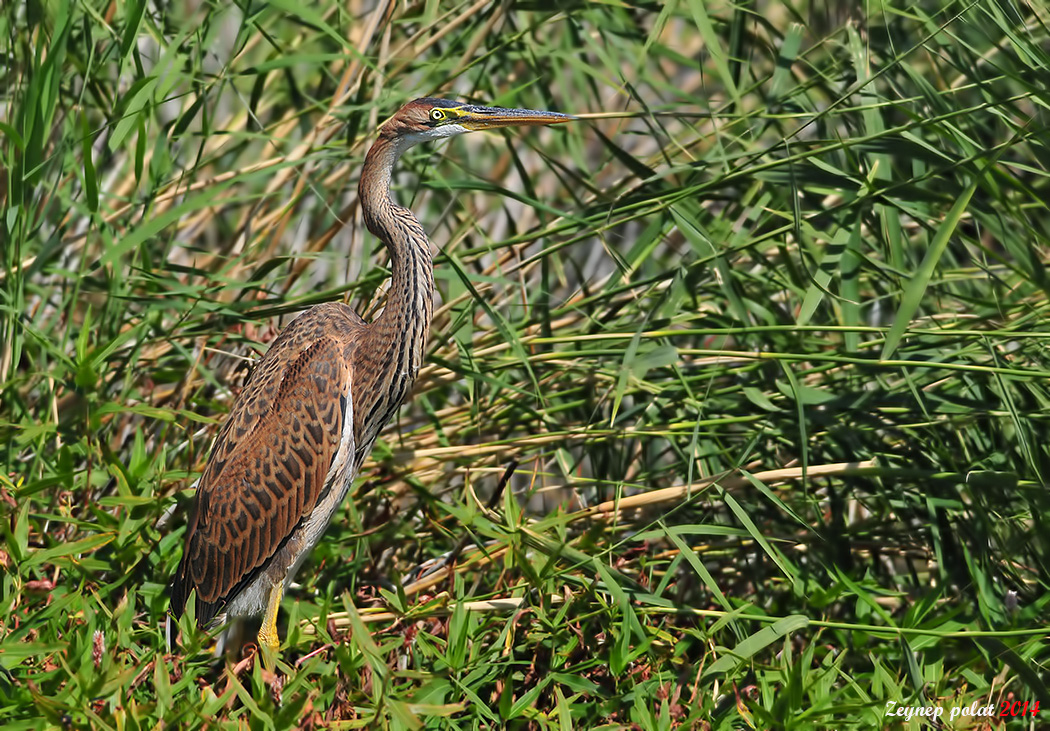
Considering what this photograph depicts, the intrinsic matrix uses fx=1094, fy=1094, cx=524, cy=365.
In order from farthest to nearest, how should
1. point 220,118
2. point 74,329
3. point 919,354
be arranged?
point 220,118, point 74,329, point 919,354

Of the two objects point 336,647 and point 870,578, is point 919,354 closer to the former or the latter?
point 870,578

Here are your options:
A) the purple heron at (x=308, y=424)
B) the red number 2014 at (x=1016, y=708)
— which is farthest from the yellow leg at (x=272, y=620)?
the red number 2014 at (x=1016, y=708)

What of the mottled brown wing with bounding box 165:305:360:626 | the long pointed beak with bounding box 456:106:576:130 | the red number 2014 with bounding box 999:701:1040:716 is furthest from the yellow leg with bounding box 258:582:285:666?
the red number 2014 with bounding box 999:701:1040:716

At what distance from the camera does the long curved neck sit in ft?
10.5

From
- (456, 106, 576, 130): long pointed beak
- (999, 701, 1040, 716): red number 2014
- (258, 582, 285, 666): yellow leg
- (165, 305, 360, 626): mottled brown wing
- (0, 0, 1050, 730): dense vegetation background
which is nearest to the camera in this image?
(0, 0, 1050, 730): dense vegetation background

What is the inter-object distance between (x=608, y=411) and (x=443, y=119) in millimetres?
1167

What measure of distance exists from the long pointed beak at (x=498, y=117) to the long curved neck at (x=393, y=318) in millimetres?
241

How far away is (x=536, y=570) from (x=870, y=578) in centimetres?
101

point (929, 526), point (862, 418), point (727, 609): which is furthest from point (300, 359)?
point (929, 526)

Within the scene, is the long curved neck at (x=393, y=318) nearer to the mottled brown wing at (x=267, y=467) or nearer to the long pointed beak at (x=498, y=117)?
the mottled brown wing at (x=267, y=467)

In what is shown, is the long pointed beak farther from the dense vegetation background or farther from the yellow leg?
the yellow leg

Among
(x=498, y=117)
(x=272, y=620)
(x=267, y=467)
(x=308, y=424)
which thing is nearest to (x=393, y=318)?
(x=308, y=424)

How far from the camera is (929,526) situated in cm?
320

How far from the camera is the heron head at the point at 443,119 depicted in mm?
3242
